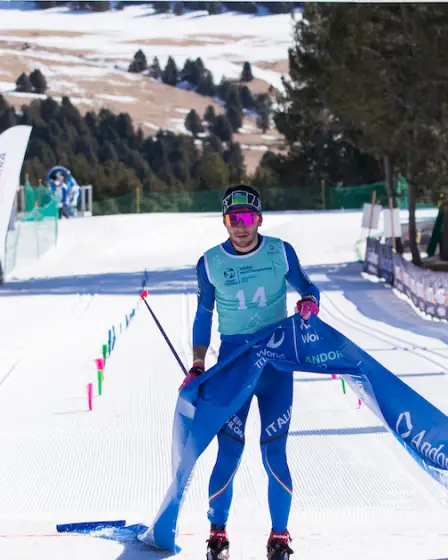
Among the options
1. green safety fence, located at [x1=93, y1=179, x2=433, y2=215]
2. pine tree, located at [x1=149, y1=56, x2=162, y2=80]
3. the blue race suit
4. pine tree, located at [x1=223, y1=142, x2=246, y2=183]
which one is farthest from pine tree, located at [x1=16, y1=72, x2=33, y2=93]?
the blue race suit

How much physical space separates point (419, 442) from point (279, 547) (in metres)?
0.85

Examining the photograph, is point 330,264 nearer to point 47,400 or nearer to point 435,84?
point 435,84

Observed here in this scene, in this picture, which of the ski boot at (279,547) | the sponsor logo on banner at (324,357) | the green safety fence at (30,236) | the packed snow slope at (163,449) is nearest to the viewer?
the ski boot at (279,547)

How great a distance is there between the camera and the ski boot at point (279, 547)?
5.70 meters

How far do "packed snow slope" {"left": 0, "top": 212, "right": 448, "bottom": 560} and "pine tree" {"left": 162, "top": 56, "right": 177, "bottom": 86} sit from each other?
270 ft

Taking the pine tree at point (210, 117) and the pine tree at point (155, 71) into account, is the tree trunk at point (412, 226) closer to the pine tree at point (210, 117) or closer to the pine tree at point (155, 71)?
the pine tree at point (155, 71)

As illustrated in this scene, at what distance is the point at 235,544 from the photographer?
620 cm

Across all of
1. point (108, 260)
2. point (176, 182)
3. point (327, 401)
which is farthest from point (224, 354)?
point (176, 182)

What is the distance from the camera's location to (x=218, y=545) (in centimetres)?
574

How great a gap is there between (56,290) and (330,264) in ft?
33.1

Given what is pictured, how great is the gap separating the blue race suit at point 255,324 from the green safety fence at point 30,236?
84.6 ft

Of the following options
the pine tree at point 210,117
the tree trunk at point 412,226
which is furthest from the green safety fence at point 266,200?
the pine tree at point 210,117

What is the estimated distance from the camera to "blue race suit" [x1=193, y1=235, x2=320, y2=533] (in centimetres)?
581

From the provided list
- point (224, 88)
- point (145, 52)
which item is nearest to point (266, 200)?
point (145, 52)
